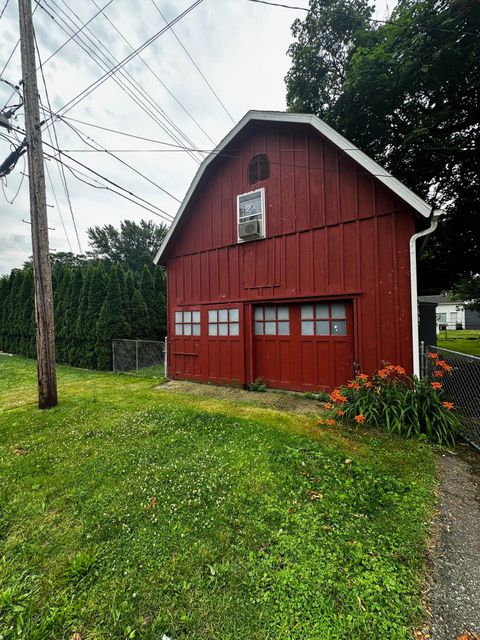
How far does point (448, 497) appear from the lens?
105 inches

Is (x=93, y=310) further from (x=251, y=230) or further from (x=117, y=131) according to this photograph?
(x=251, y=230)

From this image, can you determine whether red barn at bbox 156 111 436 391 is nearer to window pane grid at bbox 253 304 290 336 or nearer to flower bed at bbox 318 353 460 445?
window pane grid at bbox 253 304 290 336

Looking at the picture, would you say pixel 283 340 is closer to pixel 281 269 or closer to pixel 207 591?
pixel 281 269

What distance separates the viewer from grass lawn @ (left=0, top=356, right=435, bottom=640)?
1.57 m

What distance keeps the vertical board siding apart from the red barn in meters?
0.02

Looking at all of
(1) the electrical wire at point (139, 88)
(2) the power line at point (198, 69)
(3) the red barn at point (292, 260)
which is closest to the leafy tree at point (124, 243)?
Answer: (2) the power line at point (198, 69)

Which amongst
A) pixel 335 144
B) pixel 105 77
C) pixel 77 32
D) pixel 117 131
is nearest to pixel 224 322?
pixel 335 144

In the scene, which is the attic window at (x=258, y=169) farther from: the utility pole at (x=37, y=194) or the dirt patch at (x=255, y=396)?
the dirt patch at (x=255, y=396)

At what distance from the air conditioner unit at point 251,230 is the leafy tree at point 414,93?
4143 millimetres

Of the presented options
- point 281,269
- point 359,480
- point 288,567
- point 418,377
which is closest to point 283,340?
point 281,269

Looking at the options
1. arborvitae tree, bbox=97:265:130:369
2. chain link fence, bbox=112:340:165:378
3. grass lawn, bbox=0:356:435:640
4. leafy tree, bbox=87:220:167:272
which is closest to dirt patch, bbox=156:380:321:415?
grass lawn, bbox=0:356:435:640

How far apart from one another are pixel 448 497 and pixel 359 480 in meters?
0.82

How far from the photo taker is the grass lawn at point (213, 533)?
1.57m

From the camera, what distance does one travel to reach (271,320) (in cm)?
663
